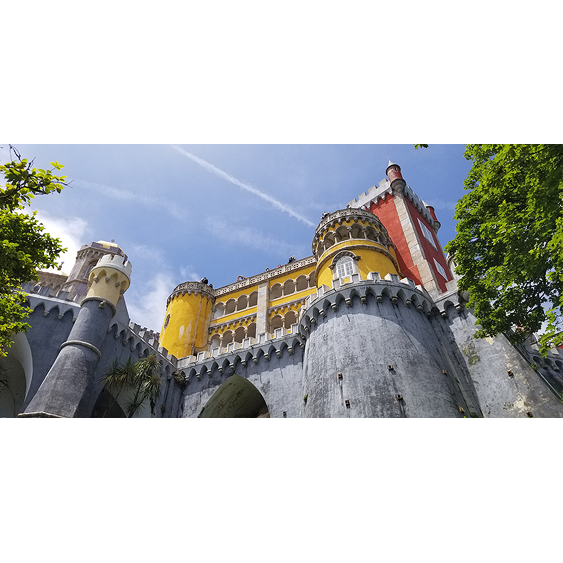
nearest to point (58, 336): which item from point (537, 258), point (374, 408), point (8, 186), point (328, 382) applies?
point (8, 186)

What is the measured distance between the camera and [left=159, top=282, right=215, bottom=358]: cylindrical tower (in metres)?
30.9

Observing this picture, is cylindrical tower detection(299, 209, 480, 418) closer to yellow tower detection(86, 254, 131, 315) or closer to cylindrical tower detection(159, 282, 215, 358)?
yellow tower detection(86, 254, 131, 315)

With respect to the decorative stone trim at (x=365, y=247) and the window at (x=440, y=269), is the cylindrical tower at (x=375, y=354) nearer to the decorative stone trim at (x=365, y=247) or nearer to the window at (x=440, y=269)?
the decorative stone trim at (x=365, y=247)

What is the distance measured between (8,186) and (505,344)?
1947cm

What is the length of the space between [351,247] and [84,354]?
15.8 m

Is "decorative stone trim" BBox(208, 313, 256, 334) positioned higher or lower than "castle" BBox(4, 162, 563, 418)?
higher

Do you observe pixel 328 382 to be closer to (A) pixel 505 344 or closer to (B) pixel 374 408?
(B) pixel 374 408

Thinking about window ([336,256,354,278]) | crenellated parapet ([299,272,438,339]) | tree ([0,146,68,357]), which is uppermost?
window ([336,256,354,278])

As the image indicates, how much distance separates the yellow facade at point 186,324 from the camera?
3078cm

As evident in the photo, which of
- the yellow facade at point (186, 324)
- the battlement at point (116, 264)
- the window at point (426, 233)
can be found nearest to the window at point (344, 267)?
the window at point (426, 233)

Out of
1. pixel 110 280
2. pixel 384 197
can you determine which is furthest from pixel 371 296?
pixel 384 197

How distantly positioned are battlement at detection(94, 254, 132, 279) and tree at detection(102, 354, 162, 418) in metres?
4.88

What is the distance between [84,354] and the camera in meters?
17.5

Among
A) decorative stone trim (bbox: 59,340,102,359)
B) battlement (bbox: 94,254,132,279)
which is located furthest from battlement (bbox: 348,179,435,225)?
decorative stone trim (bbox: 59,340,102,359)
